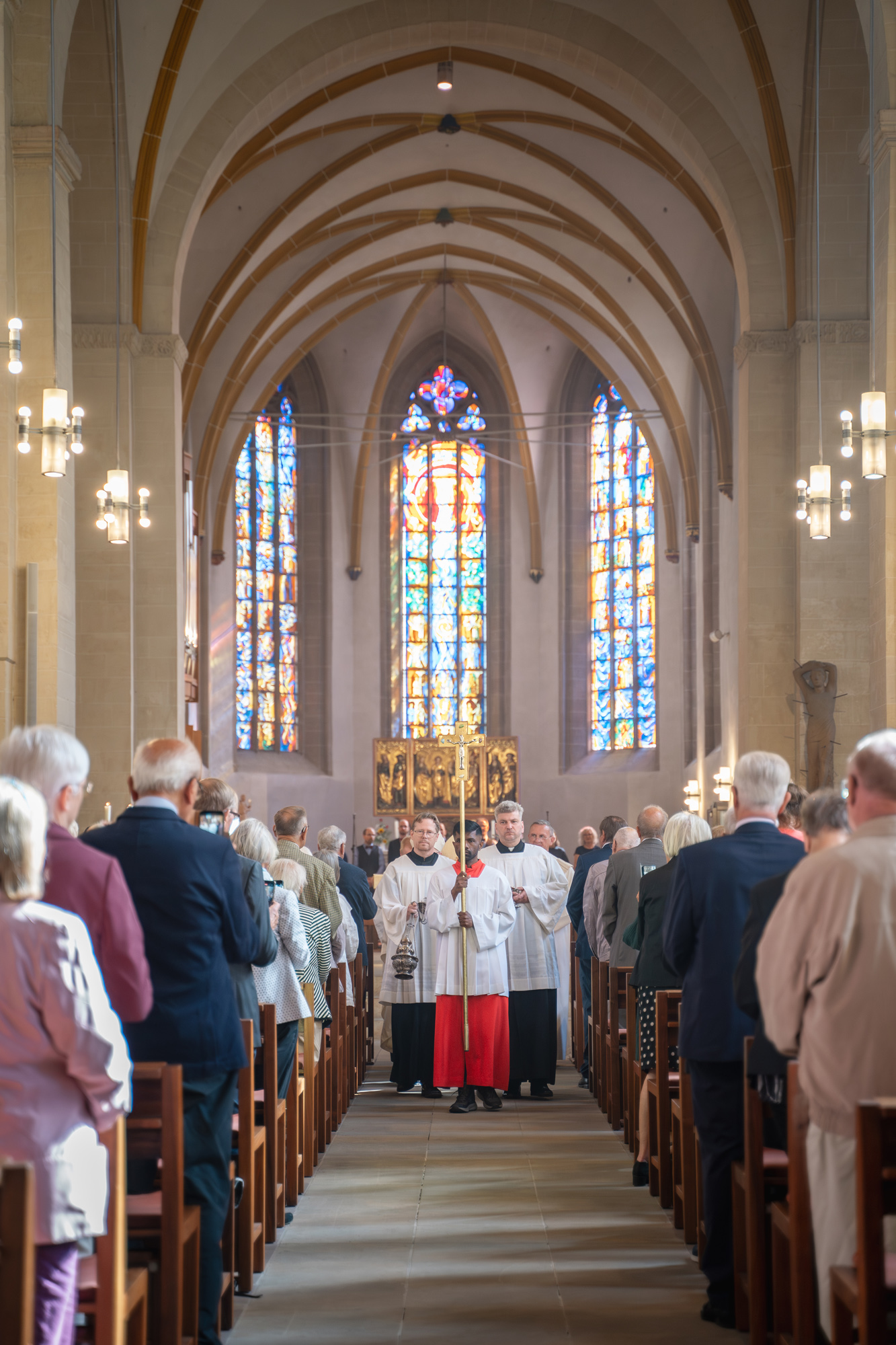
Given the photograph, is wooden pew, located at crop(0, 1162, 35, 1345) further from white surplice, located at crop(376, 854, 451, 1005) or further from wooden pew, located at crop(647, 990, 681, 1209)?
white surplice, located at crop(376, 854, 451, 1005)

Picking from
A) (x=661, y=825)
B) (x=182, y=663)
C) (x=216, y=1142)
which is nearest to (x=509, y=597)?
(x=182, y=663)

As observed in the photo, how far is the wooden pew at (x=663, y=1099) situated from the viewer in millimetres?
6113

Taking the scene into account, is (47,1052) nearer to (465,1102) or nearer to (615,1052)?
(615,1052)

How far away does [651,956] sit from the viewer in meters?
6.55

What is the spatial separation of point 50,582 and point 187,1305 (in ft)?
23.7

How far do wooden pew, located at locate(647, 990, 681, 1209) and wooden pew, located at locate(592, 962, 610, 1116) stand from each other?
2059 millimetres

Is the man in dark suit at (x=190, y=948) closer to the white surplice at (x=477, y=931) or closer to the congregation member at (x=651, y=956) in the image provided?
the congregation member at (x=651, y=956)

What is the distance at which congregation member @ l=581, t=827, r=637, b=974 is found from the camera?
912cm

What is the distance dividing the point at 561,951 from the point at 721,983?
8.14 meters

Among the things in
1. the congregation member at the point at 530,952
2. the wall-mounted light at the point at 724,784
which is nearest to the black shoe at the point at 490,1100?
the congregation member at the point at 530,952

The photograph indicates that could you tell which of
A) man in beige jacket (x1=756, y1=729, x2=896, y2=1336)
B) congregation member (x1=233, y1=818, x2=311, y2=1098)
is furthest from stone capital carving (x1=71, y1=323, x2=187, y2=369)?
man in beige jacket (x1=756, y1=729, x2=896, y2=1336)

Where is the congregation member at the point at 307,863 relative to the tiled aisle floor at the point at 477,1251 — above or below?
above

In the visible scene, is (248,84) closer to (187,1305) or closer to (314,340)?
(314,340)

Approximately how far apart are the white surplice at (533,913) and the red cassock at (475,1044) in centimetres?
51
